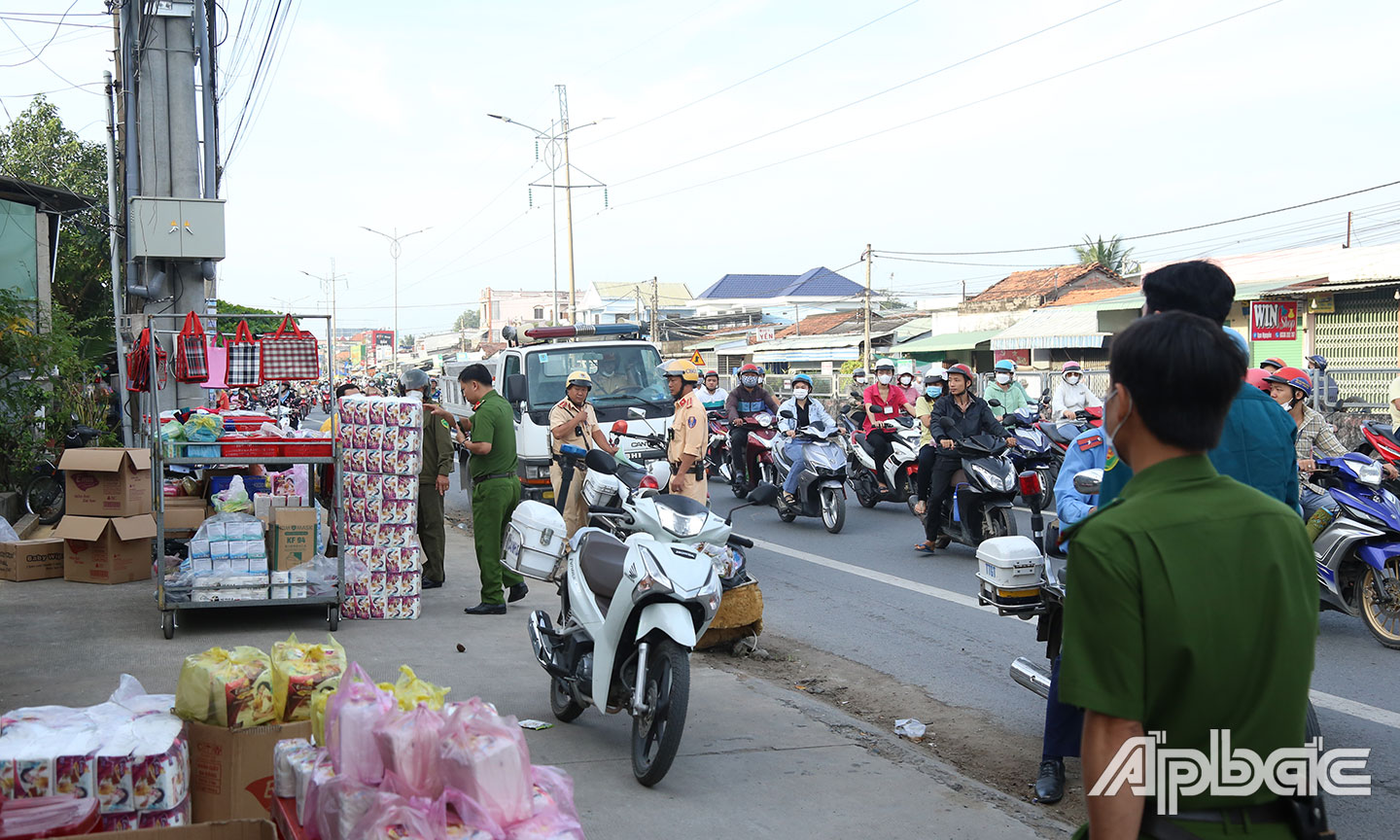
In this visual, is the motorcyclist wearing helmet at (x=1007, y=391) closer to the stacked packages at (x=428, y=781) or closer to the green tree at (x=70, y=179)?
the stacked packages at (x=428, y=781)

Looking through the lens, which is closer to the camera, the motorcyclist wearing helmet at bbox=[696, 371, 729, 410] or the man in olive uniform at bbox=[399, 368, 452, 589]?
the man in olive uniform at bbox=[399, 368, 452, 589]

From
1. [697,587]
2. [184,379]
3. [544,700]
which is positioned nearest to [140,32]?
[184,379]

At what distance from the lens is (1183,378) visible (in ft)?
6.48

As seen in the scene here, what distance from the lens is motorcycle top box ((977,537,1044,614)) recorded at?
5.30 metres

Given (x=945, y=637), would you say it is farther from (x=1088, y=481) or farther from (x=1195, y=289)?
(x=1195, y=289)

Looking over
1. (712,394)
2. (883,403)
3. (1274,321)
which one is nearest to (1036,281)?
(1274,321)

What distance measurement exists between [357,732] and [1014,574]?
3341 mm

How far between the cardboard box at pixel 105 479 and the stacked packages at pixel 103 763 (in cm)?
622

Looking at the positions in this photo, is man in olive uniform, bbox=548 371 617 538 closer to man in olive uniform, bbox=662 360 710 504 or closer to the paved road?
man in olive uniform, bbox=662 360 710 504

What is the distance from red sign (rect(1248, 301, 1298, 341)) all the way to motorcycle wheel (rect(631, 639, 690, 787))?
22.9 meters

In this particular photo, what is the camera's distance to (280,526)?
776 centimetres

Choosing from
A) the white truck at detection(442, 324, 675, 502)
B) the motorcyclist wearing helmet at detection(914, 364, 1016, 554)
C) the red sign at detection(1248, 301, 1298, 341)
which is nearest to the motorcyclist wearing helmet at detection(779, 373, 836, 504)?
the white truck at detection(442, 324, 675, 502)

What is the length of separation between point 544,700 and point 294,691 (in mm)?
2340

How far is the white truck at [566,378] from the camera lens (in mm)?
13367
